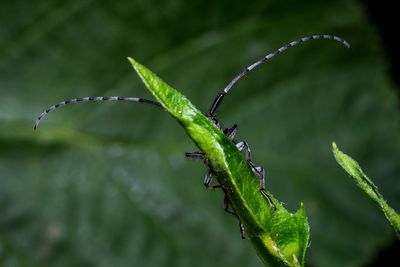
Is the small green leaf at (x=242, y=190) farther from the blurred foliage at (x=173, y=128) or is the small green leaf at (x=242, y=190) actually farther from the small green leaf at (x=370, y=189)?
the blurred foliage at (x=173, y=128)

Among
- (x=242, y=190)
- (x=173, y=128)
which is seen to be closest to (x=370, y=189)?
(x=242, y=190)

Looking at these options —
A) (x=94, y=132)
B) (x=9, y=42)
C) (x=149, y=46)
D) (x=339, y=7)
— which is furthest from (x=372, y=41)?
(x=9, y=42)

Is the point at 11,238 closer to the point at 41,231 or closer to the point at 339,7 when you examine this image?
the point at 41,231

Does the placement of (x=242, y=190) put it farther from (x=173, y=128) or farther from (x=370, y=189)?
(x=173, y=128)

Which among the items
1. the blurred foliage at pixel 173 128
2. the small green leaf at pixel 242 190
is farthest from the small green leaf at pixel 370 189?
the blurred foliage at pixel 173 128

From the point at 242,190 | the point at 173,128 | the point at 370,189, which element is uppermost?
the point at 173,128

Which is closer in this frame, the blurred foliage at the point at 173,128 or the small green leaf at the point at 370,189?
the small green leaf at the point at 370,189

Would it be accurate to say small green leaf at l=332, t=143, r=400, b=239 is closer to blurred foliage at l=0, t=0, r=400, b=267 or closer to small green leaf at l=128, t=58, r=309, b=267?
small green leaf at l=128, t=58, r=309, b=267

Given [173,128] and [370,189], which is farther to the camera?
[173,128]
